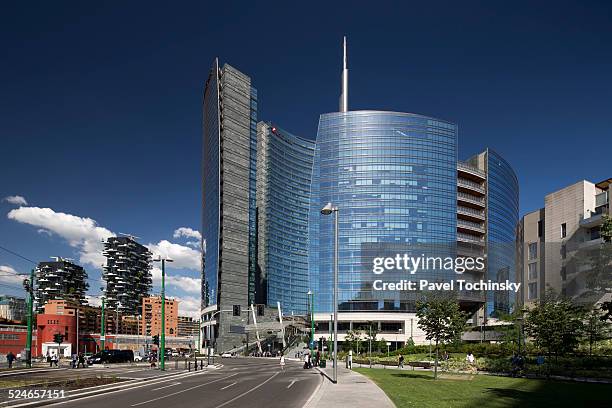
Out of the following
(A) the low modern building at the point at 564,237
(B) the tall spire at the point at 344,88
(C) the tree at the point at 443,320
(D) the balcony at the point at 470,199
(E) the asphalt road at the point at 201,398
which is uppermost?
(B) the tall spire at the point at 344,88

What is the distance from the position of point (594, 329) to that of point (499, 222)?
11165 centimetres

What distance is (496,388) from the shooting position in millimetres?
25562

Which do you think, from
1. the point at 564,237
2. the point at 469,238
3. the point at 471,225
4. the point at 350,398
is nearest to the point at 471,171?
the point at 471,225

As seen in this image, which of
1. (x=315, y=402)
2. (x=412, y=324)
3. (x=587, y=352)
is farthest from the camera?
(x=412, y=324)

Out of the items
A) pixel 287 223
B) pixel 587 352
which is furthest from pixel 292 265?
pixel 587 352

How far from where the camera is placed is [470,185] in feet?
468

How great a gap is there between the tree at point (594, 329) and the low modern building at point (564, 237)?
21.5m

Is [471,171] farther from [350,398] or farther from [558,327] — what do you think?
[350,398]

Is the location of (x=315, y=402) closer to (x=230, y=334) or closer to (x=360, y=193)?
(x=360, y=193)

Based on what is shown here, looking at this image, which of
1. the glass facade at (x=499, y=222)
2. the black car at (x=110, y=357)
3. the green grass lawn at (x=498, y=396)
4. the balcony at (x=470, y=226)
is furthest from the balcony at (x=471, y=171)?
the green grass lawn at (x=498, y=396)

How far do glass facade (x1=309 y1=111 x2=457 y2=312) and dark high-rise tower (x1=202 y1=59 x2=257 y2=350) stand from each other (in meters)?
34.6

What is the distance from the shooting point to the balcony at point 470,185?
140750 millimetres

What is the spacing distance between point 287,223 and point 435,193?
70.2 m

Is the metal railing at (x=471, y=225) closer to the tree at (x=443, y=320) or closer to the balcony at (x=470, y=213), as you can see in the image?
the balcony at (x=470, y=213)
